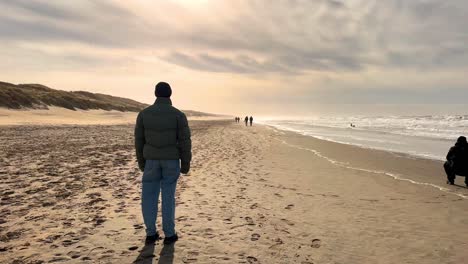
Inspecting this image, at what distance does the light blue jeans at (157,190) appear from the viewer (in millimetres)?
5980

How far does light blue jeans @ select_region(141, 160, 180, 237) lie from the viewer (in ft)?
19.6

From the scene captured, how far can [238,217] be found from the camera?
7688mm

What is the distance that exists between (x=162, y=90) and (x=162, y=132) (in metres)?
0.73

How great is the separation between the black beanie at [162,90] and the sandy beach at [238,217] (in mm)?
2493

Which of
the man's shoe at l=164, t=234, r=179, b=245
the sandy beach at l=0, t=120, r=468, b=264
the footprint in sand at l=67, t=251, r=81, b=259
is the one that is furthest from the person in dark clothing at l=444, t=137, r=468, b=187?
the footprint in sand at l=67, t=251, r=81, b=259

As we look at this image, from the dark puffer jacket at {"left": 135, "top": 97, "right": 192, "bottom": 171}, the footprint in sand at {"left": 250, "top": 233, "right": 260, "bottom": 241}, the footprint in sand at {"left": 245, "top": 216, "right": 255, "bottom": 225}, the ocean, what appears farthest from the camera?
the ocean

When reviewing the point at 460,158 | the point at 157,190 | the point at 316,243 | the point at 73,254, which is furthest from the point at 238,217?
the point at 460,158

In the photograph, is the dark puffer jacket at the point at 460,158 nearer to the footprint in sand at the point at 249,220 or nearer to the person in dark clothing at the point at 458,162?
the person in dark clothing at the point at 458,162

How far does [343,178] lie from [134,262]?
33.1 ft

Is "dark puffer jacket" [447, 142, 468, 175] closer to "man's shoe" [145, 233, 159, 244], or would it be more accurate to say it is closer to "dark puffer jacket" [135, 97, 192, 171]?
"dark puffer jacket" [135, 97, 192, 171]

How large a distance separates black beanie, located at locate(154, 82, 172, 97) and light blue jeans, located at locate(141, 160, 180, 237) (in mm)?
1130

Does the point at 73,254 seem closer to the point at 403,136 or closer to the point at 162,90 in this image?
the point at 162,90

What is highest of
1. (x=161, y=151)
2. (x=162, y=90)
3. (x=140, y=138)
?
(x=162, y=90)

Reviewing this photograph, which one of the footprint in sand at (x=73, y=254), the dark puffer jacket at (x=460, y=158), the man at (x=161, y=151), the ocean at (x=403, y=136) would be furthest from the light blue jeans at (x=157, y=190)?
the ocean at (x=403, y=136)
